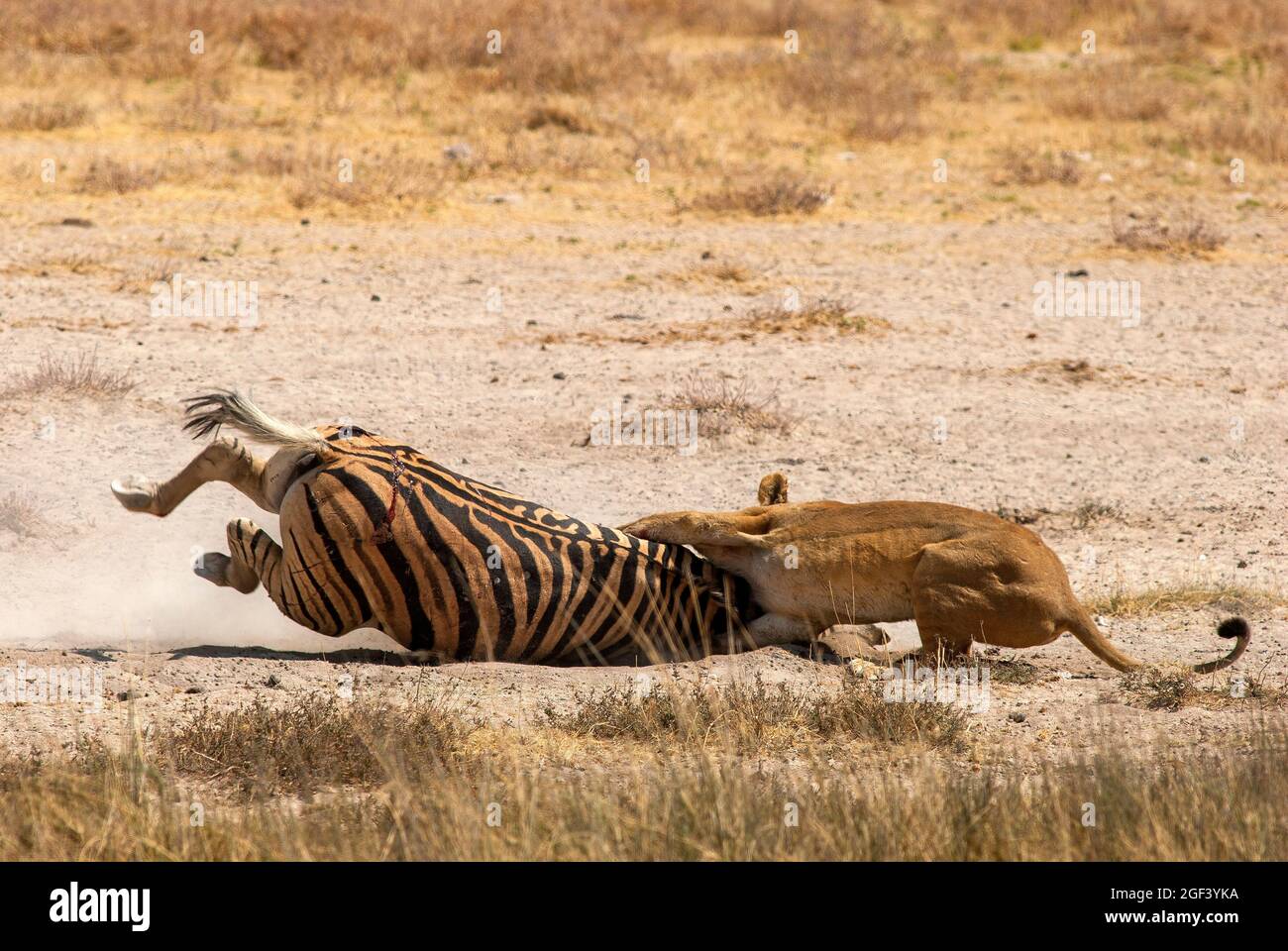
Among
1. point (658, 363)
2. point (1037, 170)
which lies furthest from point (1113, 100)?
point (658, 363)

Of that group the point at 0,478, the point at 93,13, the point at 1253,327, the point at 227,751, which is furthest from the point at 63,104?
the point at 227,751

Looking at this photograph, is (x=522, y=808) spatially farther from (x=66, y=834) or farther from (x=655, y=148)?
(x=655, y=148)

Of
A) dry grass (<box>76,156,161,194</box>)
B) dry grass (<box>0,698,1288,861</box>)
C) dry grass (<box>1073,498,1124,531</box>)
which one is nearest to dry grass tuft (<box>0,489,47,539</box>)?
dry grass (<box>0,698,1288,861</box>)

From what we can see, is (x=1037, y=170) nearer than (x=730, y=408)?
No

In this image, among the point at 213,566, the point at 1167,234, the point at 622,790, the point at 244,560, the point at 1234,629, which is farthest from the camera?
the point at 1167,234

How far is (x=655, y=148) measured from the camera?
15805mm

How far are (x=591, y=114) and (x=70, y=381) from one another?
8.39 metres

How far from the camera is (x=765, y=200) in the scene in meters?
A: 14.6

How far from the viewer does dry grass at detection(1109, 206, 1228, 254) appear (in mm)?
13938

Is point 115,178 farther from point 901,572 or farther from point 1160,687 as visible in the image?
point 1160,687

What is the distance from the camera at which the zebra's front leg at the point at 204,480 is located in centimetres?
628

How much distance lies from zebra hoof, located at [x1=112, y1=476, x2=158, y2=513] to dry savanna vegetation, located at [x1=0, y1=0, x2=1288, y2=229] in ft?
24.9

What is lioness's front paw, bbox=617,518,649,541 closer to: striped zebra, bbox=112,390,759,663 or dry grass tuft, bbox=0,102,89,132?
striped zebra, bbox=112,390,759,663

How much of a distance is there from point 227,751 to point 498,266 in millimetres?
8030
